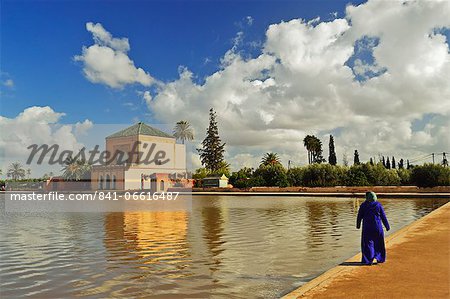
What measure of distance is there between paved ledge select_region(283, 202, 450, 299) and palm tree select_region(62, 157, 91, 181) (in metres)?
65.6

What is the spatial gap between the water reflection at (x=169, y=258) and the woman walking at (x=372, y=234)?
103 cm

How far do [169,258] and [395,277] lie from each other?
467 centimetres

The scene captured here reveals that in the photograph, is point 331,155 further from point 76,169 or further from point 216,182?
point 76,169

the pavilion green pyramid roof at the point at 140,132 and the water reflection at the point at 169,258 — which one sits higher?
the pavilion green pyramid roof at the point at 140,132

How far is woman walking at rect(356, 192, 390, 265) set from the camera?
657cm

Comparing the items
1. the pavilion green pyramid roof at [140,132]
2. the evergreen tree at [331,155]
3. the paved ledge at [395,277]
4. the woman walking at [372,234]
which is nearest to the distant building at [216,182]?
the pavilion green pyramid roof at [140,132]

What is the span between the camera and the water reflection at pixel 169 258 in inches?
249

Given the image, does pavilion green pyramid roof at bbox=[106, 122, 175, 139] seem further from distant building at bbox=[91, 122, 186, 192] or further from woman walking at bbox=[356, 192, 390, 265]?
woman walking at bbox=[356, 192, 390, 265]

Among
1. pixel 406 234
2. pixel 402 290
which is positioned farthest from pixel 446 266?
pixel 406 234

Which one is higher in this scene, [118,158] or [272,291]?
[118,158]

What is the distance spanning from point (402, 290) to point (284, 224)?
388 inches

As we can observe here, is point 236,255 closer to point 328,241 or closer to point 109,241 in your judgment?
point 328,241

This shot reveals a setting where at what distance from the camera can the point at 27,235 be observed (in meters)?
12.6

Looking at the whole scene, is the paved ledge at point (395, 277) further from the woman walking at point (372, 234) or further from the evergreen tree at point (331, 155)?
the evergreen tree at point (331, 155)
